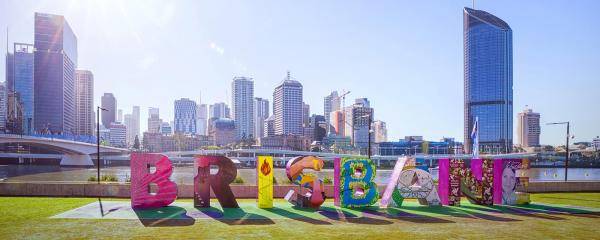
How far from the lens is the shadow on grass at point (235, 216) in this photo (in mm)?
17828

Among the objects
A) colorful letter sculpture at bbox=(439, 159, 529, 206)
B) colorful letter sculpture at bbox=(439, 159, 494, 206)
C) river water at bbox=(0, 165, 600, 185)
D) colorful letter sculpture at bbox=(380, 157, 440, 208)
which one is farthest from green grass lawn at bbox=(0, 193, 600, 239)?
river water at bbox=(0, 165, 600, 185)

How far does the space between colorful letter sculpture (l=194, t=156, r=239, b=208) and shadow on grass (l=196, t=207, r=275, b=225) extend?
648 mm

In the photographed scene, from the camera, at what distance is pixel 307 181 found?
22.9 metres

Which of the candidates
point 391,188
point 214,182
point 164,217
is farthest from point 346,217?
point 164,217

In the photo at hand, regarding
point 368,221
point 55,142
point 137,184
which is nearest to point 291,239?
point 368,221

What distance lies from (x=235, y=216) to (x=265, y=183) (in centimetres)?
353

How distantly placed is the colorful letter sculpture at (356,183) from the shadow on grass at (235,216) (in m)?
5.17

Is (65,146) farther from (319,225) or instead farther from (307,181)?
(319,225)

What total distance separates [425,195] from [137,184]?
1461 centimetres

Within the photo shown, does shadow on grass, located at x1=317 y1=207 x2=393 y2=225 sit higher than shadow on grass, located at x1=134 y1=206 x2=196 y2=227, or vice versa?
shadow on grass, located at x1=134 y1=206 x2=196 y2=227

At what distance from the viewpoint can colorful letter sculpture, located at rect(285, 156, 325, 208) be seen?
22406 mm

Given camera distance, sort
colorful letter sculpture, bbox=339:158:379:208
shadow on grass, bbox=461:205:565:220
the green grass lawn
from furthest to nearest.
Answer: colorful letter sculpture, bbox=339:158:379:208 → shadow on grass, bbox=461:205:565:220 → the green grass lawn

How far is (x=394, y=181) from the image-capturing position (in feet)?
76.6

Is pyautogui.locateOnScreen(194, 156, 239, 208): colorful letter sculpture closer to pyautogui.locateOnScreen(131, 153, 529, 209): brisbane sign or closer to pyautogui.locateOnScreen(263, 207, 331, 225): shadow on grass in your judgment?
pyautogui.locateOnScreen(131, 153, 529, 209): brisbane sign
